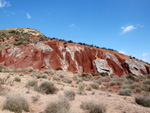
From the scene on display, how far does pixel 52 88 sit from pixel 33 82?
7.40ft

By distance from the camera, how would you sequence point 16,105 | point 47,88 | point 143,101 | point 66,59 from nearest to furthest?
point 16,105
point 143,101
point 47,88
point 66,59

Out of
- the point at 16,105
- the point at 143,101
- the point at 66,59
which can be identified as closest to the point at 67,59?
the point at 66,59

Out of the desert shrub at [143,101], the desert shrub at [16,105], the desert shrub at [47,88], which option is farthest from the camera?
the desert shrub at [47,88]

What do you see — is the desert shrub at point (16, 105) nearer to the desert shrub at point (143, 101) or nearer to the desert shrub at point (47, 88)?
the desert shrub at point (47, 88)

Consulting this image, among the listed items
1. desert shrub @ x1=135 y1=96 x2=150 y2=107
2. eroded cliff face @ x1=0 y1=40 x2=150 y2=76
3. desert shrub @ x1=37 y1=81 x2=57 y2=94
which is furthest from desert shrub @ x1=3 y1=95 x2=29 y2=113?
eroded cliff face @ x1=0 y1=40 x2=150 y2=76

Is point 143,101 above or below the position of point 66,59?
below

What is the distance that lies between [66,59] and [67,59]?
0.25m

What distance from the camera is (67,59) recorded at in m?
28.2

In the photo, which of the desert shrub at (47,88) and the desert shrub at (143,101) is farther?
the desert shrub at (47,88)

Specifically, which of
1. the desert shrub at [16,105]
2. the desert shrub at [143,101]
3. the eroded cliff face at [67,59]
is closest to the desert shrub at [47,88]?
the desert shrub at [16,105]

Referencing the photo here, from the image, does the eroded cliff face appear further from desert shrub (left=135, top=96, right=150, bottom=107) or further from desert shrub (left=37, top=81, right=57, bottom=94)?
desert shrub (left=135, top=96, right=150, bottom=107)

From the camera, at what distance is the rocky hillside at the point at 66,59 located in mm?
25375

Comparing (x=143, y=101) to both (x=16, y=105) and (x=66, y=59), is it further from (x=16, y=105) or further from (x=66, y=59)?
(x=66, y=59)

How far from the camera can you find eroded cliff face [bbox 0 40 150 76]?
1000 inches
